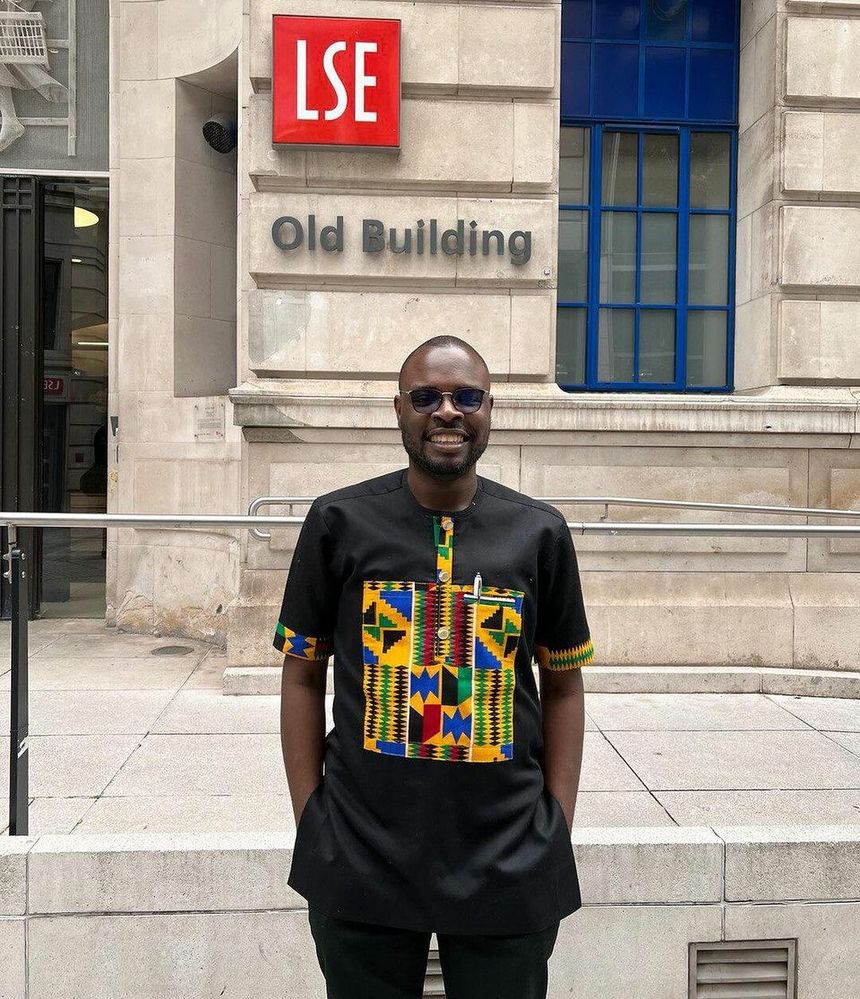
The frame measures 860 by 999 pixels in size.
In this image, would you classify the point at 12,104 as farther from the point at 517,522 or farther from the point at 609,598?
the point at 517,522

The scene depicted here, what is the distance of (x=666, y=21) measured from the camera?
7578 millimetres

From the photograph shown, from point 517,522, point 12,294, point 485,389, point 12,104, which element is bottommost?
point 517,522

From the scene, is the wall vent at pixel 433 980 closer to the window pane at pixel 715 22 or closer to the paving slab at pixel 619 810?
the paving slab at pixel 619 810

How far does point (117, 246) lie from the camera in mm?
8586

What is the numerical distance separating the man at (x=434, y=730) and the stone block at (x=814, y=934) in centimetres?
165

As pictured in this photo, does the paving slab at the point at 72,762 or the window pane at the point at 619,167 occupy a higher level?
the window pane at the point at 619,167

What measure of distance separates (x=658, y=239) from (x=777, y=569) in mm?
2772

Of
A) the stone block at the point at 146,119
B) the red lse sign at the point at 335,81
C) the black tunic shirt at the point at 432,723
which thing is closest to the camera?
the black tunic shirt at the point at 432,723

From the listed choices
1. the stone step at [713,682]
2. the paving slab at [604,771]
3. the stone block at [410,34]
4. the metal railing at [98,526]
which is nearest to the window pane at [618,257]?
the stone block at [410,34]

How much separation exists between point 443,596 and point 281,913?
189cm

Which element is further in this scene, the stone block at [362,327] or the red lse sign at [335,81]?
the stone block at [362,327]

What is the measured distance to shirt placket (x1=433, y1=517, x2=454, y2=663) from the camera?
2135 millimetres

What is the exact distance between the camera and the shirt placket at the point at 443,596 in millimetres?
2135

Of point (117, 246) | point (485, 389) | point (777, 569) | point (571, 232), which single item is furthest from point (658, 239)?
point (485, 389)
